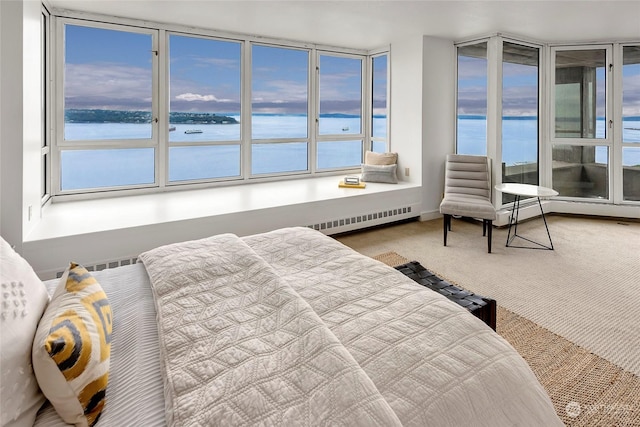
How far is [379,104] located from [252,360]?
515 cm

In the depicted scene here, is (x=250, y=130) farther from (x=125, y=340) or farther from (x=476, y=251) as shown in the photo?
(x=125, y=340)

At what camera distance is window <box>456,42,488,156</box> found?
15.9ft

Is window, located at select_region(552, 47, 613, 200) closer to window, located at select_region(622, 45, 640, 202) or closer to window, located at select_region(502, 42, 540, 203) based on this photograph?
window, located at select_region(622, 45, 640, 202)

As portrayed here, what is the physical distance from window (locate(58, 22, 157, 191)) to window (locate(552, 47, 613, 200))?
506 cm

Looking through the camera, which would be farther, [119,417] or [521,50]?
[521,50]

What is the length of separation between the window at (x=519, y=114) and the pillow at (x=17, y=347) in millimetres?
4948

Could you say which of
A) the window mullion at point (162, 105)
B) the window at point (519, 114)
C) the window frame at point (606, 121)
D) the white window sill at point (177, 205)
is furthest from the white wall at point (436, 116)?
the window mullion at point (162, 105)

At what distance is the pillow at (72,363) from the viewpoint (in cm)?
92

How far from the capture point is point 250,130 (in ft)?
16.2

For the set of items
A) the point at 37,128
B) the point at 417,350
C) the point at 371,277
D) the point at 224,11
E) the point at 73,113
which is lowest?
the point at 417,350

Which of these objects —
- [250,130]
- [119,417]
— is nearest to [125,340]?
[119,417]

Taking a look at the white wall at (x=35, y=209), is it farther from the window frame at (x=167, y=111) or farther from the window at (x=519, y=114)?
the window at (x=519, y=114)

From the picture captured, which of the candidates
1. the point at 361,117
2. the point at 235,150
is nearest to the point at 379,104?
the point at 361,117

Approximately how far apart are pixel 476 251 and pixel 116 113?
3.94 meters
